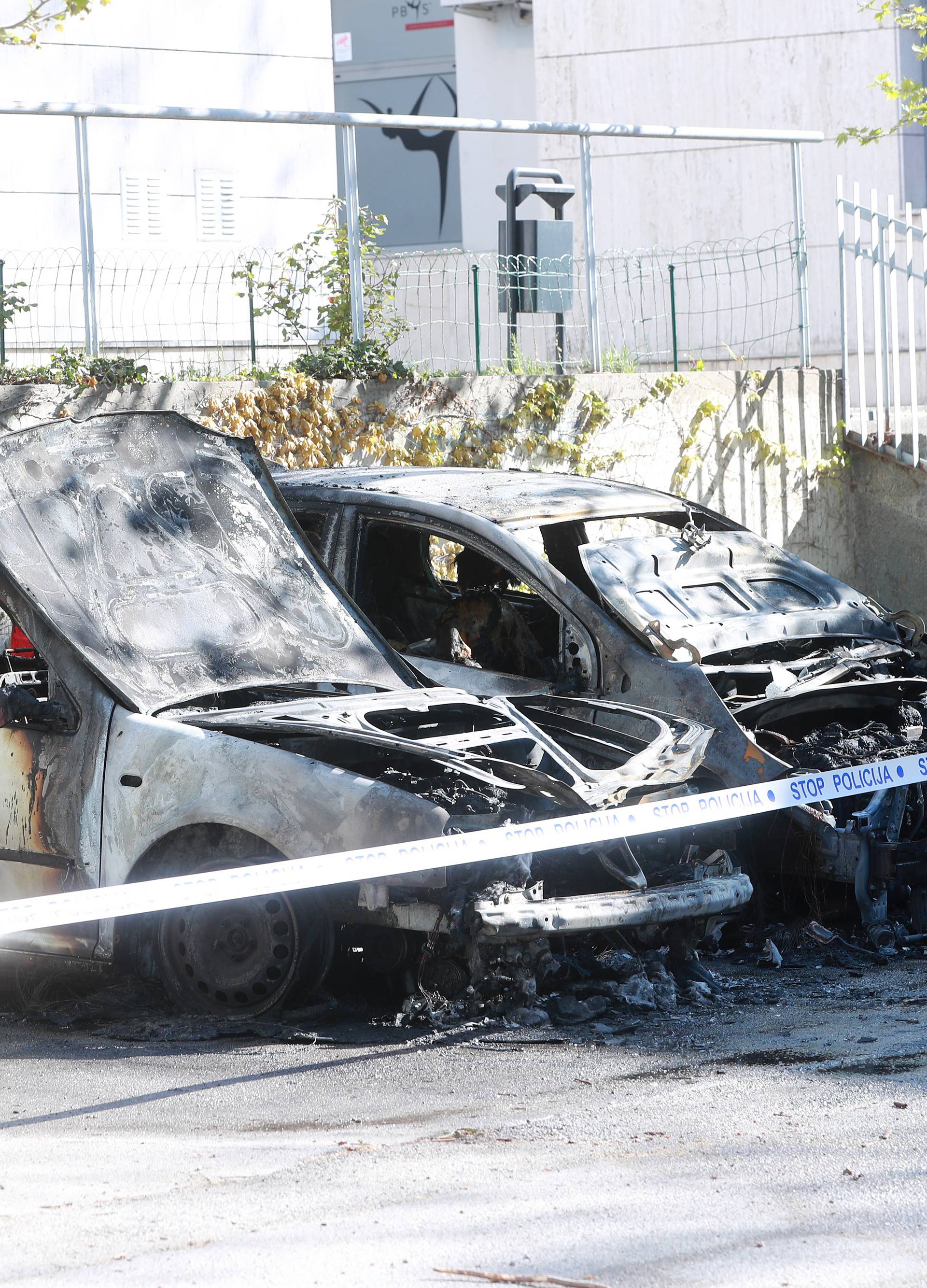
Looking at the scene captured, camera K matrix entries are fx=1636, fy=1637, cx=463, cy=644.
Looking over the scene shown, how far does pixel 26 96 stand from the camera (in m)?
14.6

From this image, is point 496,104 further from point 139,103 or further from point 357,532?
point 357,532

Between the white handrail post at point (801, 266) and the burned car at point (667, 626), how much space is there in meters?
5.46

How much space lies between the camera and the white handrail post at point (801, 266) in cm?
1301

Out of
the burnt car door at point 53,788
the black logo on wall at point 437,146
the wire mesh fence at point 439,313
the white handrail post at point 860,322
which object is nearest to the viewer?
the burnt car door at point 53,788

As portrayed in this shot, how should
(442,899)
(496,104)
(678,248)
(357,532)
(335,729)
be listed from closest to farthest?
(442,899)
(335,729)
(357,532)
(678,248)
(496,104)

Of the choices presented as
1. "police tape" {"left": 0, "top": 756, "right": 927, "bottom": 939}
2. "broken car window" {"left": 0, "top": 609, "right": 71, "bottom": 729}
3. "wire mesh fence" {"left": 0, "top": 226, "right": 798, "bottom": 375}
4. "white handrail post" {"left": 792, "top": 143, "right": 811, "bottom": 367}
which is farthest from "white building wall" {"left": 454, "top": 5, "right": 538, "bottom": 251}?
"police tape" {"left": 0, "top": 756, "right": 927, "bottom": 939}

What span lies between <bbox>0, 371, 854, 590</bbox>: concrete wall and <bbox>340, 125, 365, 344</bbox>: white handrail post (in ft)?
1.71

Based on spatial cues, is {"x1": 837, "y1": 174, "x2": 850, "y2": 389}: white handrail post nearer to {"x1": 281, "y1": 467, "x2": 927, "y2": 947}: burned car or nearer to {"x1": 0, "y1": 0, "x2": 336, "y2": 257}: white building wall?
{"x1": 0, "y1": 0, "x2": 336, "y2": 257}: white building wall

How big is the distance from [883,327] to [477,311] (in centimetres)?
346

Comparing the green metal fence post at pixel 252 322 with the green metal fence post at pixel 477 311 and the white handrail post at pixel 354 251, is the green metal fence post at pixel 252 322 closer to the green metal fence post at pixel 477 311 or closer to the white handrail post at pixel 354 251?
the white handrail post at pixel 354 251

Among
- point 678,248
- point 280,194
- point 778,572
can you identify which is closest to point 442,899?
point 778,572

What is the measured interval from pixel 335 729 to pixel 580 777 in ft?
2.77

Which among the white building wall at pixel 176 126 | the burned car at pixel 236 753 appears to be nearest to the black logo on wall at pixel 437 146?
the white building wall at pixel 176 126

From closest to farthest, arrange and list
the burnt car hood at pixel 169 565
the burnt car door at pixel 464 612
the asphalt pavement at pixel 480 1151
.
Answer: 1. the asphalt pavement at pixel 480 1151
2. the burnt car hood at pixel 169 565
3. the burnt car door at pixel 464 612
